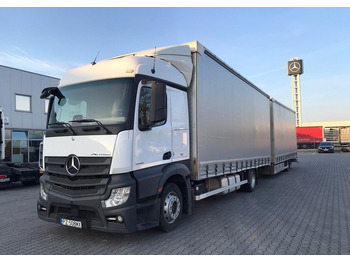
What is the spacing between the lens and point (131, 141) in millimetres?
3977

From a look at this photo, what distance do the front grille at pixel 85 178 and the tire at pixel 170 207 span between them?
115 cm

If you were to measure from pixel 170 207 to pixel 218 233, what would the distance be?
99cm

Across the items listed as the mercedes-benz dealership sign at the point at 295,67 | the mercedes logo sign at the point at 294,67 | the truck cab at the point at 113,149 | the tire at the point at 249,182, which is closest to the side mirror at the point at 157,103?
the truck cab at the point at 113,149

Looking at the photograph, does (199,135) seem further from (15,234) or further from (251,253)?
(15,234)

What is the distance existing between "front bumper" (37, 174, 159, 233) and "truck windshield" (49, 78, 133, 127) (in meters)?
0.96

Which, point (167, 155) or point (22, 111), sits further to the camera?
point (22, 111)

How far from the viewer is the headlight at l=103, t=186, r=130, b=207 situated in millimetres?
3842

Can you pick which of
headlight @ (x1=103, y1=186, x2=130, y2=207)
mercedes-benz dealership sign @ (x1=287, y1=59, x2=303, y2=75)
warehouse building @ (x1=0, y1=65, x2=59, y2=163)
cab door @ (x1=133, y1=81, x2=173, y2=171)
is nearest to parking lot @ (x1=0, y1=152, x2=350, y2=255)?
headlight @ (x1=103, y1=186, x2=130, y2=207)

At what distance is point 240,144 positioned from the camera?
7820 mm

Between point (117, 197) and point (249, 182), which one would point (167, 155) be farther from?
point (249, 182)

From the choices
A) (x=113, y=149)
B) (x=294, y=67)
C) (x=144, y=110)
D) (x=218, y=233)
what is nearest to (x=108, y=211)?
(x=113, y=149)

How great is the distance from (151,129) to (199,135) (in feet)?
4.88

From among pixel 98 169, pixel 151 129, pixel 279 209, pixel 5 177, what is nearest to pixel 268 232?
pixel 279 209

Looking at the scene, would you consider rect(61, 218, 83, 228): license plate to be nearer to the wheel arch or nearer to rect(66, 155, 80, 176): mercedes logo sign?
rect(66, 155, 80, 176): mercedes logo sign
